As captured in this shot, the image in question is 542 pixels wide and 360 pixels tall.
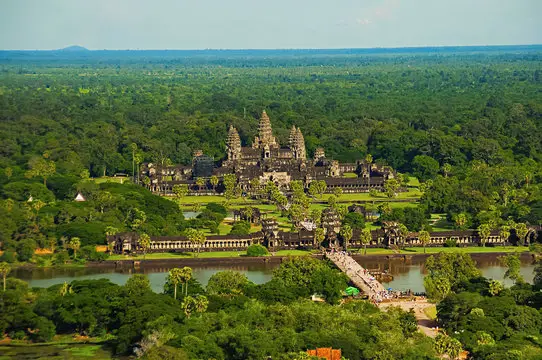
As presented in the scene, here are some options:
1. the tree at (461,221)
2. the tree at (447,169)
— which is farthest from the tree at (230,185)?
the tree at (461,221)

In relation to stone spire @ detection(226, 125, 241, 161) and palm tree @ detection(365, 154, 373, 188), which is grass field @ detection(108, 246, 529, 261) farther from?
stone spire @ detection(226, 125, 241, 161)

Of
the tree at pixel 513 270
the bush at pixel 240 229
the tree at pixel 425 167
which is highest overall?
the tree at pixel 513 270

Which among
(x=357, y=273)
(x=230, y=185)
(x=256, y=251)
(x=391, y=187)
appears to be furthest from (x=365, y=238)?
(x=230, y=185)

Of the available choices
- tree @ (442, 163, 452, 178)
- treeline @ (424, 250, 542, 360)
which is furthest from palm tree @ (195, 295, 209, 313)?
tree @ (442, 163, 452, 178)

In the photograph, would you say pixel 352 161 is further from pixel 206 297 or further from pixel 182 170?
pixel 206 297

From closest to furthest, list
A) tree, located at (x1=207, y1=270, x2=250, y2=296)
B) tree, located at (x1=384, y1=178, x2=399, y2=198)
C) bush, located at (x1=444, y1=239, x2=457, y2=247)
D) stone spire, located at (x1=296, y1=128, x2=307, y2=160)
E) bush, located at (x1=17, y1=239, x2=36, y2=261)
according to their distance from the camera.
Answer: tree, located at (x1=207, y1=270, x2=250, y2=296) < bush, located at (x1=17, y1=239, x2=36, y2=261) < bush, located at (x1=444, y1=239, x2=457, y2=247) < tree, located at (x1=384, y1=178, x2=399, y2=198) < stone spire, located at (x1=296, y1=128, x2=307, y2=160)

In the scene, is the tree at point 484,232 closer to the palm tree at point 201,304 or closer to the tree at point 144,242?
the tree at point 144,242

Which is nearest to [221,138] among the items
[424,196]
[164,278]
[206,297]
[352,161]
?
[352,161]
